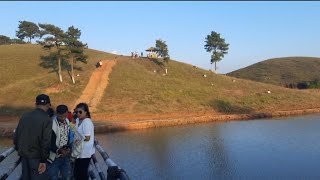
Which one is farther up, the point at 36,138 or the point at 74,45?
the point at 74,45

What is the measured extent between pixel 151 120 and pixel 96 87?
16.7 metres

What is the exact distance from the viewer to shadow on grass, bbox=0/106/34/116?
43.8m

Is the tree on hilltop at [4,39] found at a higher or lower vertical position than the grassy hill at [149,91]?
higher

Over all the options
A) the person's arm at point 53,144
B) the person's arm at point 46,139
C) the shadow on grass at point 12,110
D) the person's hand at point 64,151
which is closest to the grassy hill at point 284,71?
the shadow on grass at point 12,110

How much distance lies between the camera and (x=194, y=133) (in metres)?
32.7

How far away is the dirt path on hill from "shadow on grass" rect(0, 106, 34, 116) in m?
5.80

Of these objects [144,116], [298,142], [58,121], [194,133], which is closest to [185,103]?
[144,116]

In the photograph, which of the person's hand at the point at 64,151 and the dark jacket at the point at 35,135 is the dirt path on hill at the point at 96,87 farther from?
the dark jacket at the point at 35,135

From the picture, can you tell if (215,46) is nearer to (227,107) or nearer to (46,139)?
(227,107)

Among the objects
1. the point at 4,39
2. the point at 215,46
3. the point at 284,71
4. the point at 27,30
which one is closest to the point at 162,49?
the point at 215,46

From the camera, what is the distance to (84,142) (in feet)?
27.6

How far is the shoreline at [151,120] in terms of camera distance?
36344mm

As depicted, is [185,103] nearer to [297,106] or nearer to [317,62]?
[297,106]

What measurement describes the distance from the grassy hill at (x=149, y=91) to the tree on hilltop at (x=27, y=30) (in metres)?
37.3
